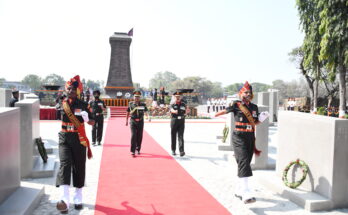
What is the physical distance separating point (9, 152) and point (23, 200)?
757 mm

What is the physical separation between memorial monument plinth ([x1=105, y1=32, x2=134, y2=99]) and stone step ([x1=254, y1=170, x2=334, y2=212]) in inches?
1042

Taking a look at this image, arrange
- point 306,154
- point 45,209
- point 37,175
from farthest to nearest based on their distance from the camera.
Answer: point 37,175, point 306,154, point 45,209

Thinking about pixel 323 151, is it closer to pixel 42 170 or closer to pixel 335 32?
pixel 42 170

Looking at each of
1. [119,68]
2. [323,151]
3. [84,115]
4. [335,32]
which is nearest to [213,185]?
[323,151]

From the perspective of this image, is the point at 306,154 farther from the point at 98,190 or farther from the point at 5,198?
the point at 5,198

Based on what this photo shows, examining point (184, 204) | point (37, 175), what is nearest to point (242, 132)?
point (184, 204)

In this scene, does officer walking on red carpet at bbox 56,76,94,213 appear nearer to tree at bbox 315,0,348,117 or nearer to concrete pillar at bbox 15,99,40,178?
concrete pillar at bbox 15,99,40,178

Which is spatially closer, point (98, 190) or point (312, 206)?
point (312, 206)

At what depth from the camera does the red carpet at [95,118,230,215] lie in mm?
4781

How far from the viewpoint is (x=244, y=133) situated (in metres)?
5.26

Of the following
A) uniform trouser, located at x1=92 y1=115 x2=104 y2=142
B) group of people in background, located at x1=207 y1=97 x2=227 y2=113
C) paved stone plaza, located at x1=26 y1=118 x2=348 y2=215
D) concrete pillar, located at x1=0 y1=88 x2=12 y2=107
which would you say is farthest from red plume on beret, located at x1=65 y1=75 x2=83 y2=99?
group of people in background, located at x1=207 y1=97 x2=227 y2=113

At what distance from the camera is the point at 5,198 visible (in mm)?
4480

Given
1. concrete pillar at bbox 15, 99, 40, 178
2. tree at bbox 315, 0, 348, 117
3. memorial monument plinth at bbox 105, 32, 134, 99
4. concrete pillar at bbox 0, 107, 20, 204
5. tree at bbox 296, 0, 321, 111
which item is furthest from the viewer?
memorial monument plinth at bbox 105, 32, 134, 99

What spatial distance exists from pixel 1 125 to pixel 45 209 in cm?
144
